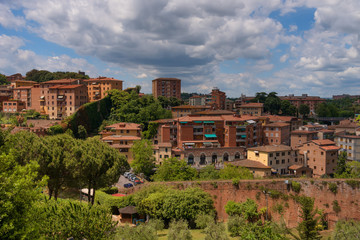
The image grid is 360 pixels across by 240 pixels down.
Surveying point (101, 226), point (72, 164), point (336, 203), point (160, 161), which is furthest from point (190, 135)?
point (101, 226)

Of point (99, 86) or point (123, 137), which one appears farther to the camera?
point (99, 86)

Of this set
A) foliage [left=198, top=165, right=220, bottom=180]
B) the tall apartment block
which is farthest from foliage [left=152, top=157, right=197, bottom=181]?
the tall apartment block

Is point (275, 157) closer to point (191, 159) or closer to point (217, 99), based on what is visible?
point (191, 159)

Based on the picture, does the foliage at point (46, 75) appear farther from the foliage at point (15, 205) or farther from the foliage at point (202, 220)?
the foliage at point (15, 205)

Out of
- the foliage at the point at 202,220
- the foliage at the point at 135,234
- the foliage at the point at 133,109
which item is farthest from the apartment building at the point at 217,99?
the foliage at the point at 135,234

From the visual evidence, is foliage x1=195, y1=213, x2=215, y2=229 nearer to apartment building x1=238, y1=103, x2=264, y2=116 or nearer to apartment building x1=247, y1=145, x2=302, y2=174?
apartment building x1=247, y1=145, x2=302, y2=174

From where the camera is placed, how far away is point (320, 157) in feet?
188

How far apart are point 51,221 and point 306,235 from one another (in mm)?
22592

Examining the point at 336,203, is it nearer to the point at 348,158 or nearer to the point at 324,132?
the point at 348,158

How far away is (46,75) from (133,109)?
163 ft

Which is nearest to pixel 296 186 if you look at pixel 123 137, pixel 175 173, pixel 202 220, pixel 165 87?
pixel 202 220

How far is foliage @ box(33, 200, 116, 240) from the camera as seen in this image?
15852 mm

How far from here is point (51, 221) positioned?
52.1 ft

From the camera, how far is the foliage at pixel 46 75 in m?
106
